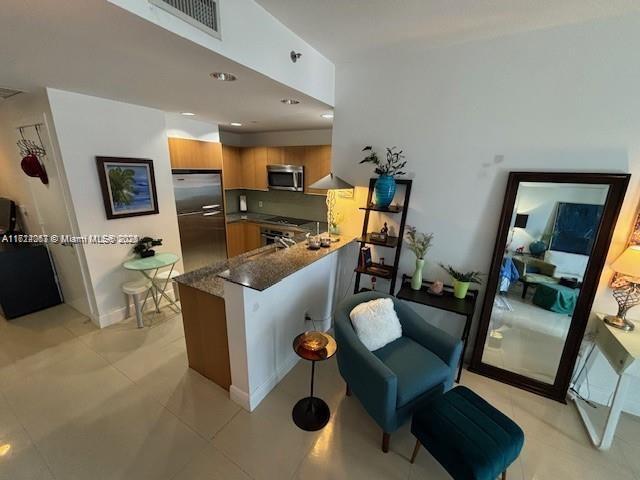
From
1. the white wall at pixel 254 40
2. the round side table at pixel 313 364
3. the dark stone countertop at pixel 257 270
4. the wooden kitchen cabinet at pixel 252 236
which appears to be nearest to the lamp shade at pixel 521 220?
the dark stone countertop at pixel 257 270

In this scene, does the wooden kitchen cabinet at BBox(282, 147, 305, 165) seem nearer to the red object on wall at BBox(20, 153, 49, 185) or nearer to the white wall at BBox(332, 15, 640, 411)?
the white wall at BBox(332, 15, 640, 411)

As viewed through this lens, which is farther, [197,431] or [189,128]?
[189,128]

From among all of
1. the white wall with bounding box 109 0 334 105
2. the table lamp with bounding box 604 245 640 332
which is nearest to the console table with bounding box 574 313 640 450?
the table lamp with bounding box 604 245 640 332

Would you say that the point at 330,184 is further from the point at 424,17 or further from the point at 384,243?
the point at 424,17

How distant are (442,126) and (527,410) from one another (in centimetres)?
247

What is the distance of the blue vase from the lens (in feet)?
8.05

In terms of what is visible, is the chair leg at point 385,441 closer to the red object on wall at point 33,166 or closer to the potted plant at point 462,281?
the potted plant at point 462,281

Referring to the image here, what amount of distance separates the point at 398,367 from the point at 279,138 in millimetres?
4138

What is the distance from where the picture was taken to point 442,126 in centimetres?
236

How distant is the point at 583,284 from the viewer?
2047mm

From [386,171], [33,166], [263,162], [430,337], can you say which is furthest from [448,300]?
[33,166]

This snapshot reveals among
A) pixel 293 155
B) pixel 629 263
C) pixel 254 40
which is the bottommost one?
pixel 629 263

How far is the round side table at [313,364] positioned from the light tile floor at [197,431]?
6cm

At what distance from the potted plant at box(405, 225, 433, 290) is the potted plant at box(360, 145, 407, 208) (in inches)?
16.2
